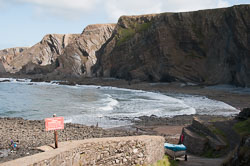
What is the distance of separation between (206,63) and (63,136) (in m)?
60.2

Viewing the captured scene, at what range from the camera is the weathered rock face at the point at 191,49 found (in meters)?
63.6

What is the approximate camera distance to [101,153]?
29.4 ft

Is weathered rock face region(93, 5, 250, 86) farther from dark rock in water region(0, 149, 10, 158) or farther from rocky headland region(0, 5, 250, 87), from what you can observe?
dark rock in water region(0, 149, 10, 158)

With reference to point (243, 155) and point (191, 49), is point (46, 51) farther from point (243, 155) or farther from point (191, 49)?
point (243, 155)

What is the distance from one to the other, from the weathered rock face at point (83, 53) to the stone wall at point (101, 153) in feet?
366

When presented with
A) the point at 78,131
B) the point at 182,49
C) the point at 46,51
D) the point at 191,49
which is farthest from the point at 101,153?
the point at 46,51

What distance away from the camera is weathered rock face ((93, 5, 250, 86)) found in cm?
6362

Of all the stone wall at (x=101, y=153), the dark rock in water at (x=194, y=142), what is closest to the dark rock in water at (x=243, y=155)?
the stone wall at (x=101, y=153)

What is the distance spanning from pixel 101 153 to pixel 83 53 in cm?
12311

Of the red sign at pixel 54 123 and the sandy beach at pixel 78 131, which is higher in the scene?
the red sign at pixel 54 123

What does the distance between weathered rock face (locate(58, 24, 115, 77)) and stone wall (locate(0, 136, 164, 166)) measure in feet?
366

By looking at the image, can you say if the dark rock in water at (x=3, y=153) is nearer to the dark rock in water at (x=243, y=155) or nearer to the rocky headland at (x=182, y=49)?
the dark rock in water at (x=243, y=155)

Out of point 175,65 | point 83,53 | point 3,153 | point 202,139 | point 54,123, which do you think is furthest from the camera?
point 83,53

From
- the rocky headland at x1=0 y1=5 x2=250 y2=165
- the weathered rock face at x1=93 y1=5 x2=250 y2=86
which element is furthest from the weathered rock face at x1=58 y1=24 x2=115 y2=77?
the weathered rock face at x1=93 y1=5 x2=250 y2=86
